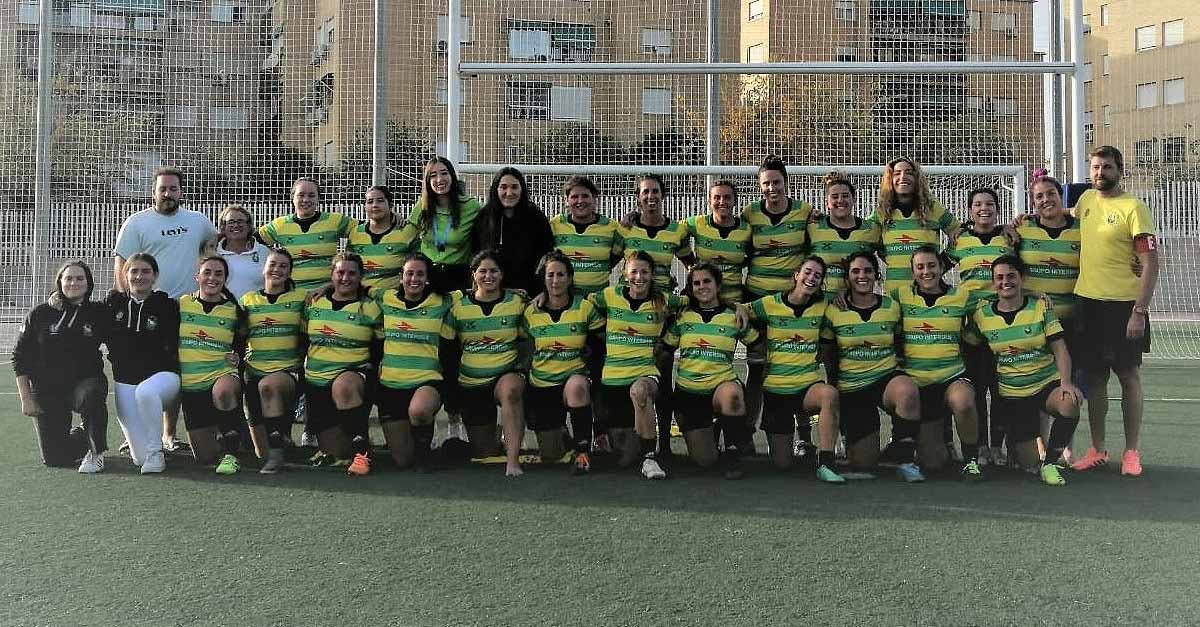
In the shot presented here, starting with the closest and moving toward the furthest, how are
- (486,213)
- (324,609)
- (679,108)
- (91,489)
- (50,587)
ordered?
(324,609), (50,587), (91,489), (486,213), (679,108)

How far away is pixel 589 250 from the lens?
492cm

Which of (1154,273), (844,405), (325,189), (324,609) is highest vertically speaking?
(325,189)

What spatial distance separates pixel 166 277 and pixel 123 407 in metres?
1.05

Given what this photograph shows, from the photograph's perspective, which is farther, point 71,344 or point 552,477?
point 71,344

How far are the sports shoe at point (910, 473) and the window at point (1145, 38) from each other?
29147 millimetres

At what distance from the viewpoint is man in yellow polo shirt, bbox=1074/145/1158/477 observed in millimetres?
4488

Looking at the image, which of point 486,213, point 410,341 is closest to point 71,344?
point 410,341

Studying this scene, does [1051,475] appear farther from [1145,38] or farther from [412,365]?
[1145,38]

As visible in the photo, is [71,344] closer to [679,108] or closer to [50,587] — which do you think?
[50,587]

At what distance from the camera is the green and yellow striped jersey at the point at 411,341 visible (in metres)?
4.56

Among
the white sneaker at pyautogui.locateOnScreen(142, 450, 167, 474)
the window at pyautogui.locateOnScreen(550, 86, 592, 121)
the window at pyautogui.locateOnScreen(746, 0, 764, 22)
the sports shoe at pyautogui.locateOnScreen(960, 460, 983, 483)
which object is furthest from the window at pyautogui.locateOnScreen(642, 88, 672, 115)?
the white sneaker at pyautogui.locateOnScreen(142, 450, 167, 474)

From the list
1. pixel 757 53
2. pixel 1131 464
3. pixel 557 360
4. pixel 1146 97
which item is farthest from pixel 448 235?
pixel 1146 97

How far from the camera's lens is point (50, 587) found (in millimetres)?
2699

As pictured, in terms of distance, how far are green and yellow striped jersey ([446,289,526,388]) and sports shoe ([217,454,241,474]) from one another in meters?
1.10
